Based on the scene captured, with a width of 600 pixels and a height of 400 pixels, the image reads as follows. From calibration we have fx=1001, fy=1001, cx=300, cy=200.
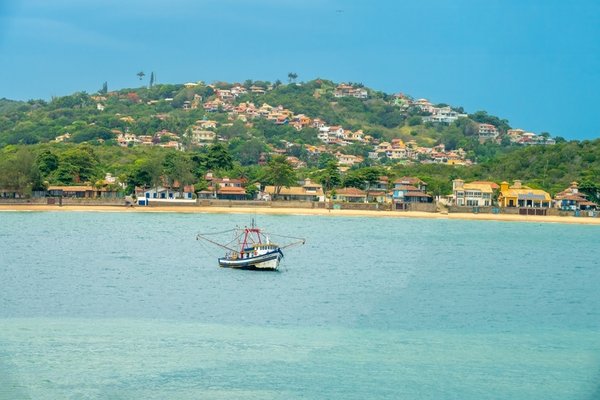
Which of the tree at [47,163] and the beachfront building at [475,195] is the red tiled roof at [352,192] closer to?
the beachfront building at [475,195]

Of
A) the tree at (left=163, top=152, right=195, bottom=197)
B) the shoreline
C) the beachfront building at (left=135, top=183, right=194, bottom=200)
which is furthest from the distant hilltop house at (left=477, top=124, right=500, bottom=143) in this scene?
the beachfront building at (left=135, top=183, right=194, bottom=200)

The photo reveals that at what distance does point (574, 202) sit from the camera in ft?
202

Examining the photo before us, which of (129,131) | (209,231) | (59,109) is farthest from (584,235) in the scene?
(59,109)

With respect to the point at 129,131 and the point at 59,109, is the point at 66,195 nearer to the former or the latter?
the point at 129,131

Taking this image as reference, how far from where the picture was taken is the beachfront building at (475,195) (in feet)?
205

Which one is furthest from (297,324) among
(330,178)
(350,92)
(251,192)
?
(350,92)

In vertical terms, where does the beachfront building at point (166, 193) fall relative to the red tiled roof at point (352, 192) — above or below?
below

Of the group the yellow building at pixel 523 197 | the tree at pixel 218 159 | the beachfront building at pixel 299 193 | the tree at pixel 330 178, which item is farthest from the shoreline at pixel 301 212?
the tree at pixel 218 159

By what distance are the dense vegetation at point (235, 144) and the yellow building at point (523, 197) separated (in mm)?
2893

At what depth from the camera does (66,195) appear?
197 ft

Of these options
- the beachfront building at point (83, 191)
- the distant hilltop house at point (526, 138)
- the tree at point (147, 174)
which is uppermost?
the distant hilltop house at point (526, 138)

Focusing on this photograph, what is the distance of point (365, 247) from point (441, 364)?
22915 mm

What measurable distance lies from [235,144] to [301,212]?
40.8 metres

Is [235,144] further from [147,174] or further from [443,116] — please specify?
[443,116]
